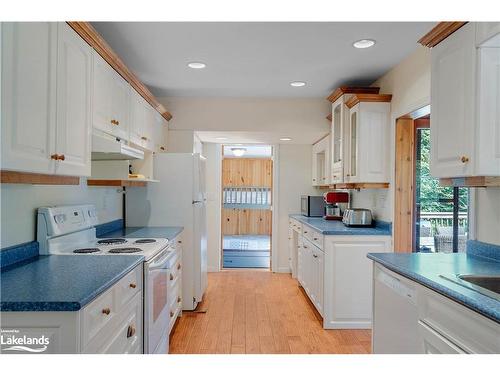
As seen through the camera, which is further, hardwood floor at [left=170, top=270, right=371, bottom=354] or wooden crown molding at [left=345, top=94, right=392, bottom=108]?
wooden crown molding at [left=345, top=94, right=392, bottom=108]

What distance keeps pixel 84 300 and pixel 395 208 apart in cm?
266

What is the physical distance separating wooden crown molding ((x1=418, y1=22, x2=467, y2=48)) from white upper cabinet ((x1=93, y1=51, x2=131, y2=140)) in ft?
6.31

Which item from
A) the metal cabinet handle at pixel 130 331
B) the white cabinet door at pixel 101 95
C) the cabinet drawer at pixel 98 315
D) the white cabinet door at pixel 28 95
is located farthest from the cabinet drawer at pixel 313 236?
the white cabinet door at pixel 28 95

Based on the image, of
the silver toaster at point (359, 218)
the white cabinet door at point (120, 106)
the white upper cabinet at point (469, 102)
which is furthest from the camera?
the silver toaster at point (359, 218)

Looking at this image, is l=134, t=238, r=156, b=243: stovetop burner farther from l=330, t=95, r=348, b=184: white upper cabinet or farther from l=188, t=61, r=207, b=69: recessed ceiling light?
l=330, t=95, r=348, b=184: white upper cabinet

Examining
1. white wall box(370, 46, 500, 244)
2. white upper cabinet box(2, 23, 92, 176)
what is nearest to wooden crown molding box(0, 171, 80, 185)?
white upper cabinet box(2, 23, 92, 176)

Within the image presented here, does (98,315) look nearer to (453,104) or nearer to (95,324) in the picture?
(95,324)

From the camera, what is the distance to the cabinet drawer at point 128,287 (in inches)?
67.5

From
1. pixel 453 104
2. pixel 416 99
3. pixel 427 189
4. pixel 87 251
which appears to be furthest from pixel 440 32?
pixel 87 251

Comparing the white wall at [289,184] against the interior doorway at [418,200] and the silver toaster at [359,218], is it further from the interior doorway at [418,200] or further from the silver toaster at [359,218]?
the interior doorway at [418,200]

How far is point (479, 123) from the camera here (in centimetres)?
168

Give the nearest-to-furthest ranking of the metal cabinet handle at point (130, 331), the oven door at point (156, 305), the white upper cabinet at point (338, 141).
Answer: the metal cabinet handle at point (130, 331) < the oven door at point (156, 305) < the white upper cabinet at point (338, 141)

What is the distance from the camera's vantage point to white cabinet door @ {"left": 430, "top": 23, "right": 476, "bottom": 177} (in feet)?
5.66

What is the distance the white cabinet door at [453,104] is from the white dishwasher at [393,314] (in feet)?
2.05
